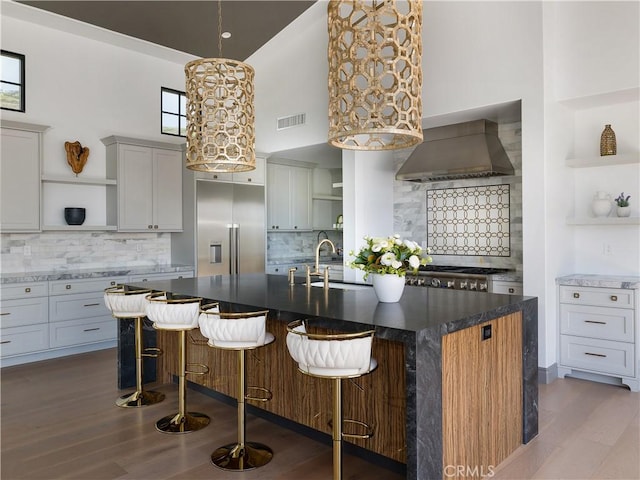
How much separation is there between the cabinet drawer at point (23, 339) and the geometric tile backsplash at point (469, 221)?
15.1ft

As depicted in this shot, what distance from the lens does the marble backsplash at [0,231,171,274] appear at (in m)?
5.46

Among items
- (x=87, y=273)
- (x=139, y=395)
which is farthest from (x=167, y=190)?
(x=139, y=395)

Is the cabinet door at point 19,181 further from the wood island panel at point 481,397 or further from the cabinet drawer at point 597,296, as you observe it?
the cabinet drawer at point 597,296

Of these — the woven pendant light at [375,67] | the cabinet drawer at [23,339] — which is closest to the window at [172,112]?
the cabinet drawer at [23,339]

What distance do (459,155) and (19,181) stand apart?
190 inches

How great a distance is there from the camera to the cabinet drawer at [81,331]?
520 centimetres

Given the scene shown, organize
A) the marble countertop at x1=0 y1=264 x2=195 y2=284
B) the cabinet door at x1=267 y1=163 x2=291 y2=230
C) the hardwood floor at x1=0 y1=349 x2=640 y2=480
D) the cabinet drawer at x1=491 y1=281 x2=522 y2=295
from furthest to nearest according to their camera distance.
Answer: the cabinet door at x1=267 y1=163 x2=291 y2=230, the marble countertop at x1=0 y1=264 x2=195 y2=284, the cabinet drawer at x1=491 y1=281 x2=522 y2=295, the hardwood floor at x1=0 y1=349 x2=640 y2=480

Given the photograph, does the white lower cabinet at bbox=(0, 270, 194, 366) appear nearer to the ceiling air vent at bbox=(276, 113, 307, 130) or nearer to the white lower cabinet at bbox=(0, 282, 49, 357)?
the white lower cabinet at bbox=(0, 282, 49, 357)

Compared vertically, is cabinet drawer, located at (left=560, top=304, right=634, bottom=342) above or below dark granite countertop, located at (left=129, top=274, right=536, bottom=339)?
below

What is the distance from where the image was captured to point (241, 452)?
2.85m

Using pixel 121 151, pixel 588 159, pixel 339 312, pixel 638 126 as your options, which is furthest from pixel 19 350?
Answer: pixel 638 126

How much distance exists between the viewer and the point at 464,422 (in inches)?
97.9

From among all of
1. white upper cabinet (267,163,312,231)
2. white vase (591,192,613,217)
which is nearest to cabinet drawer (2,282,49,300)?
white upper cabinet (267,163,312,231)

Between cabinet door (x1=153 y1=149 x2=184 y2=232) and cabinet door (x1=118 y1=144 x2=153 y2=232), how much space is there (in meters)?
0.07
